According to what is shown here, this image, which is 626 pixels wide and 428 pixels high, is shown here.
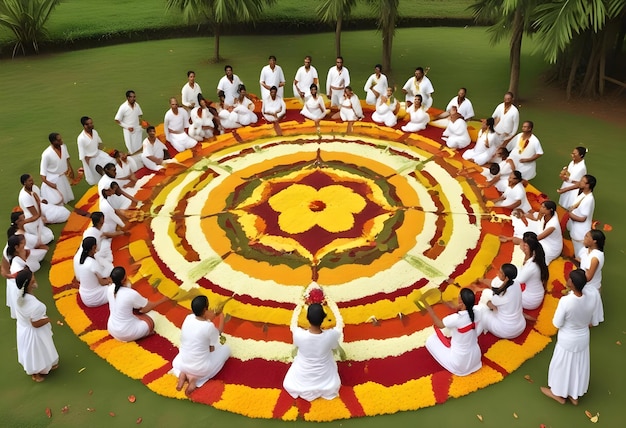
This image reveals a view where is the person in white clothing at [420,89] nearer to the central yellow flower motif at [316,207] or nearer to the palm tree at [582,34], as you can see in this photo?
the palm tree at [582,34]

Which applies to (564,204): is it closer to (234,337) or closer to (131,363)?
(234,337)

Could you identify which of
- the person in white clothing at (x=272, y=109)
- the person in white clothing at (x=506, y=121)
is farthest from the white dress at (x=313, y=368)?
the person in white clothing at (x=272, y=109)

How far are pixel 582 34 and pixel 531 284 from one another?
7958mm

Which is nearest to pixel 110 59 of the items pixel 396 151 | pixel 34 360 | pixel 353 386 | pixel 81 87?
pixel 81 87

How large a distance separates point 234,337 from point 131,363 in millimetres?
1130

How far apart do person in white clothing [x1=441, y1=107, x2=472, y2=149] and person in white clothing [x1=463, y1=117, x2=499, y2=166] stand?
1.62 feet

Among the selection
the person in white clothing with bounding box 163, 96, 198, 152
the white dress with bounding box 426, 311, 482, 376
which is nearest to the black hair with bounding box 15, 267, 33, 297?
the white dress with bounding box 426, 311, 482, 376

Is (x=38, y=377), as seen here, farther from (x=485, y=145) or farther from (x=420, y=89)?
(x=420, y=89)

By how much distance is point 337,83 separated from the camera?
1208 cm

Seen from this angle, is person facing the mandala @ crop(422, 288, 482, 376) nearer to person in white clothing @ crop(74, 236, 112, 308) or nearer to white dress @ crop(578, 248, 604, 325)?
white dress @ crop(578, 248, 604, 325)

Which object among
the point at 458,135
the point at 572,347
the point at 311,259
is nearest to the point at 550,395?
the point at 572,347

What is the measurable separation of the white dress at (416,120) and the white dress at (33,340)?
7854 millimetres

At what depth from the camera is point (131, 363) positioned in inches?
225

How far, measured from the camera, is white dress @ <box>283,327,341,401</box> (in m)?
5.01
